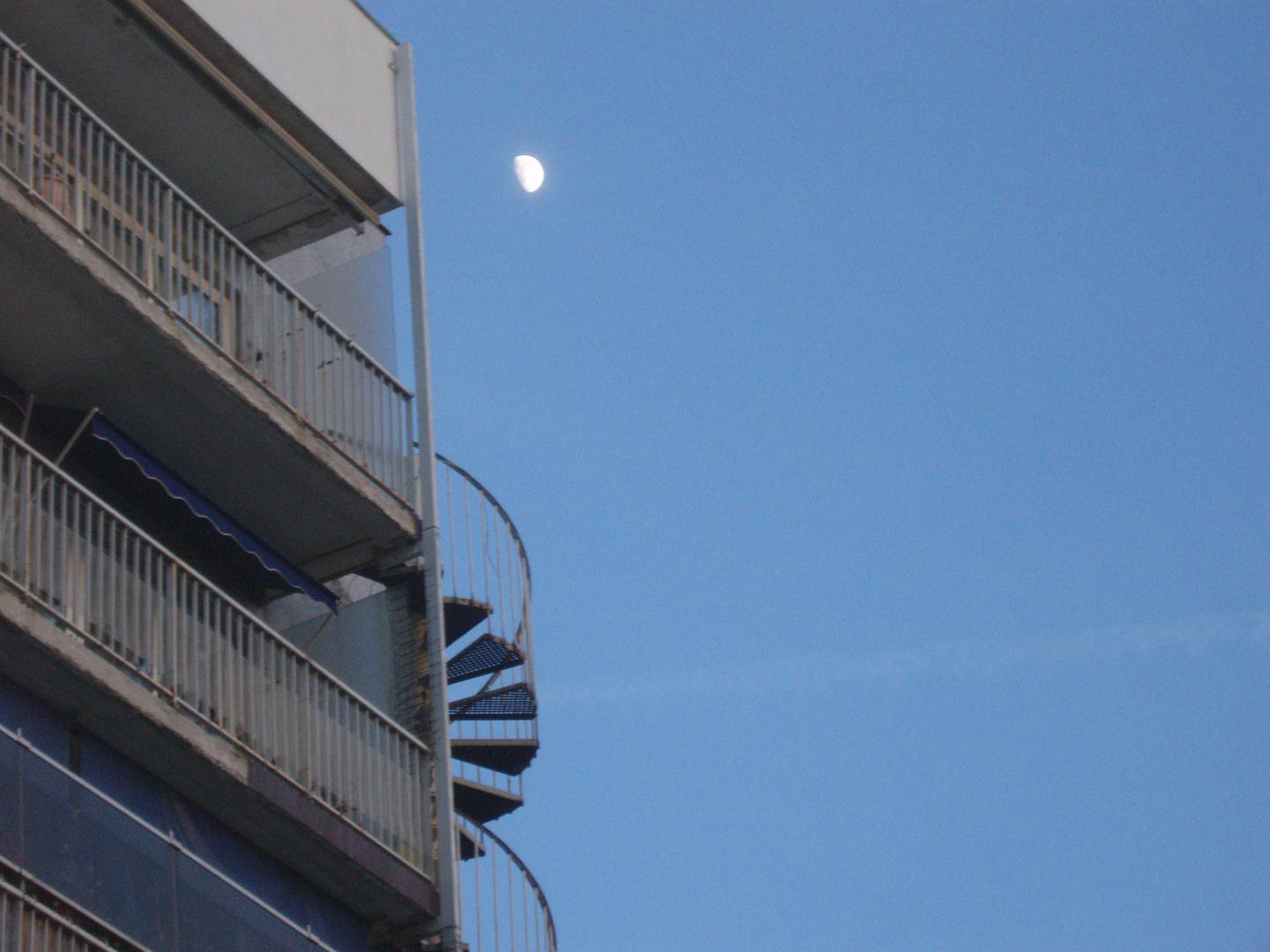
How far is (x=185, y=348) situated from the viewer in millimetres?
13258

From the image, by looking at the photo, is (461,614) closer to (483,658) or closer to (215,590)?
(483,658)

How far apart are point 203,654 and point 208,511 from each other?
100 centimetres

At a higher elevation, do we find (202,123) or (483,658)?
(202,123)

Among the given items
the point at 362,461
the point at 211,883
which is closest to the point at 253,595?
the point at 362,461

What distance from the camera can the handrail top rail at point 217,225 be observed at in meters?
13.1

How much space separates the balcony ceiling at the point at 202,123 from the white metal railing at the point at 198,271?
0.22 metres

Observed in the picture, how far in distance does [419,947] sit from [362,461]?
3.40 m

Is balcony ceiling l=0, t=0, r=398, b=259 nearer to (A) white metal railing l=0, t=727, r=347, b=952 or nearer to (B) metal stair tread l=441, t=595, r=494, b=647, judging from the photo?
(B) metal stair tread l=441, t=595, r=494, b=647

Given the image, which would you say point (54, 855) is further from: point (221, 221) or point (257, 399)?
point (221, 221)

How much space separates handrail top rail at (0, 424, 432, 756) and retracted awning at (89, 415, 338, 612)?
312 millimetres

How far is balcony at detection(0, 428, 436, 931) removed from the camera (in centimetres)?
1160

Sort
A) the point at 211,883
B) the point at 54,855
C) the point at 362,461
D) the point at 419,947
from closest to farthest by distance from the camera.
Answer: the point at 54,855 → the point at 211,883 → the point at 419,947 → the point at 362,461

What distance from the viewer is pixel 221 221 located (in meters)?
16.1

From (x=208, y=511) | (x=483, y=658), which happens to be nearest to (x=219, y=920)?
(x=208, y=511)
